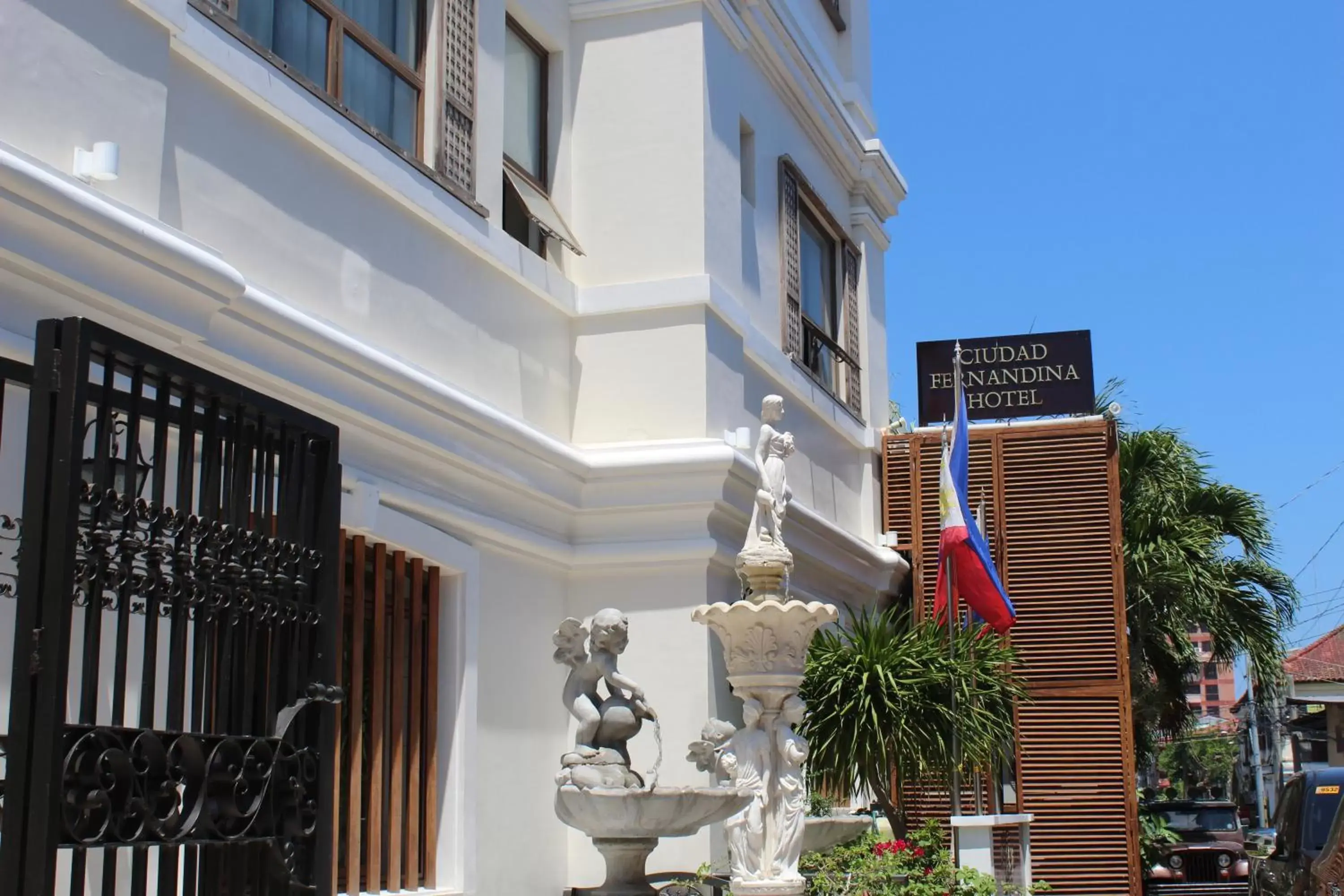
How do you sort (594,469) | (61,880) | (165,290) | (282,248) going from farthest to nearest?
(594,469)
(282,248)
(165,290)
(61,880)

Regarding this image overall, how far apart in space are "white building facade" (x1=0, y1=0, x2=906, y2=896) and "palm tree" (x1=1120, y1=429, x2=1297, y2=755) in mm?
7129

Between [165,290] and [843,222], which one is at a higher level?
[843,222]

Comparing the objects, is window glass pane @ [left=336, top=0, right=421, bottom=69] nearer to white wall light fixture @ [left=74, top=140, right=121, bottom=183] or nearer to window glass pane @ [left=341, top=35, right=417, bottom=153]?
window glass pane @ [left=341, top=35, right=417, bottom=153]

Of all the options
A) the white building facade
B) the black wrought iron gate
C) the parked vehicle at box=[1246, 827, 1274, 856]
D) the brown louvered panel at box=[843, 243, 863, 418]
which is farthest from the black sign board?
the black wrought iron gate

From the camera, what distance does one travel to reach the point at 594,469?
464 inches

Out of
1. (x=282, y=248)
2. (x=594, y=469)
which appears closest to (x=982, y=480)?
(x=594, y=469)

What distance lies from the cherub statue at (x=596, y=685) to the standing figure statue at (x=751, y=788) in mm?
1151

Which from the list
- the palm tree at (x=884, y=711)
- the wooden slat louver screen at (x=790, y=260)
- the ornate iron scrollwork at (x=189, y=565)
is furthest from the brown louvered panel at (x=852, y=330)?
the ornate iron scrollwork at (x=189, y=565)

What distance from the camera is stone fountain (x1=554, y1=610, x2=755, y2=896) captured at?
365 inches

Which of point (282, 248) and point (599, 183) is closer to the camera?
point (282, 248)

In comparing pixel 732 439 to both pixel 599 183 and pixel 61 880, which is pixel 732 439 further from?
pixel 61 880

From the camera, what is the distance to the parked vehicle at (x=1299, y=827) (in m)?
12.1

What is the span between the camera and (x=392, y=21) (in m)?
10.5

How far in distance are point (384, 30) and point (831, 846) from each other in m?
6.76
